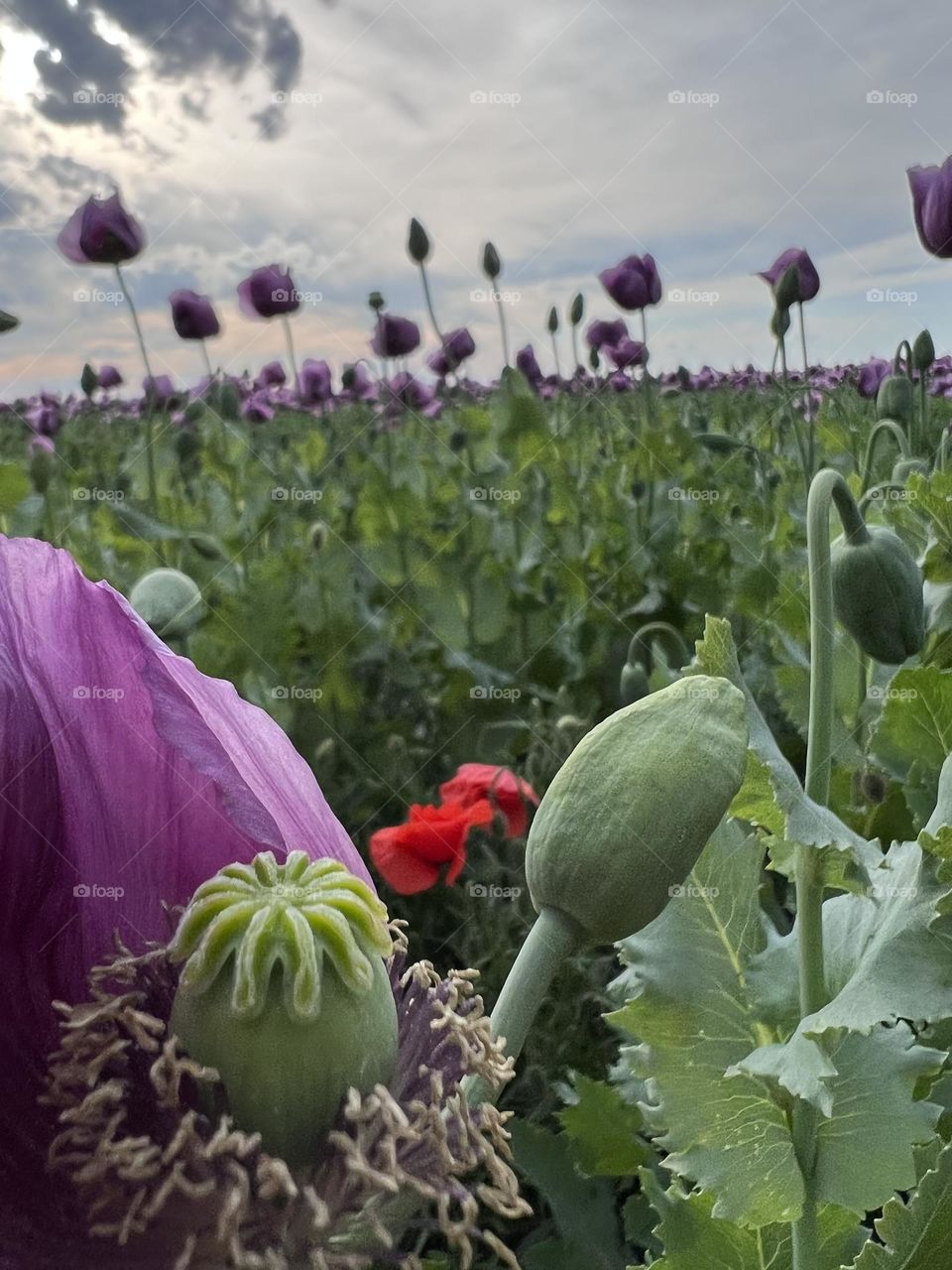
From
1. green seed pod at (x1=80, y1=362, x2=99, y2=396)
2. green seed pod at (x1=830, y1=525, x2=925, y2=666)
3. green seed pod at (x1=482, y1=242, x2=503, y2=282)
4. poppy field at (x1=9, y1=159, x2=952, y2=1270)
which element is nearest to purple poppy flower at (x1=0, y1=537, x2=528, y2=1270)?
poppy field at (x1=9, y1=159, x2=952, y2=1270)

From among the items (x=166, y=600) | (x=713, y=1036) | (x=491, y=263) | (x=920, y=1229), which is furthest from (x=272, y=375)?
(x=920, y=1229)

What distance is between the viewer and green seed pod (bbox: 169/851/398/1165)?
0.31 meters

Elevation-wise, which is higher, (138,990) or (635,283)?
(635,283)

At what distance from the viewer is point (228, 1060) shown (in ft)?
1.05

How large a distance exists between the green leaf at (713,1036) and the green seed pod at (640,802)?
0.24 meters

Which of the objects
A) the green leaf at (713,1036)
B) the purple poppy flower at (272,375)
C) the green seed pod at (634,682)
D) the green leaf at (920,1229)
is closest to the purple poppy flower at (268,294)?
the purple poppy flower at (272,375)

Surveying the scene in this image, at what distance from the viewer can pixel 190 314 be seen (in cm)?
230

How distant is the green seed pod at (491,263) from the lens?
→ 81.5 inches

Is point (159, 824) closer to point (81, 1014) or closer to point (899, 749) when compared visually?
point (81, 1014)

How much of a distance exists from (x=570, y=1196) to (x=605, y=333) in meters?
2.27

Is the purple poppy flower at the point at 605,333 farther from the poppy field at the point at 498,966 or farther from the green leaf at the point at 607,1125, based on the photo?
the green leaf at the point at 607,1125

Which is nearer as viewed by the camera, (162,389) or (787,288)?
(787,288)

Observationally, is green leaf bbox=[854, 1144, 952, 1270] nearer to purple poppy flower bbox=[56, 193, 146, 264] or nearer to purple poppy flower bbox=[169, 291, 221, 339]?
purple poppy flower bbox=[56, 193, 146, 264]

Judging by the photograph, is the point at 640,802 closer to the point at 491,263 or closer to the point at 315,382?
the point at 491,263
